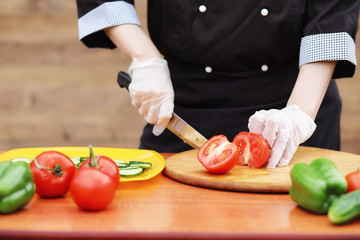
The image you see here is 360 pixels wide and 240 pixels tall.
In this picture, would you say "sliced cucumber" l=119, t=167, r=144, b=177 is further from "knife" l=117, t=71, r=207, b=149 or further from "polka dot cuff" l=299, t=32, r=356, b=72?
"polka dot cuff" l=299, t=32, r=356, b=72

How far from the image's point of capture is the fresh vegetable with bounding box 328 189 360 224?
0.99m

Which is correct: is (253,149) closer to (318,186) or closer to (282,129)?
(282,129)

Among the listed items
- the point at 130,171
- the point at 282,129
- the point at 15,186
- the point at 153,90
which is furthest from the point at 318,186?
the point at 153,90

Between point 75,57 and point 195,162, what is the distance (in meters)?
2.40

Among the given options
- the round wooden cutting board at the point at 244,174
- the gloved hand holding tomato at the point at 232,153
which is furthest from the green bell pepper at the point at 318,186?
the gloved hand holding tomato at the point at 232,153

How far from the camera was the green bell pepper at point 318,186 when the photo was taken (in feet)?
Answer: 3.45

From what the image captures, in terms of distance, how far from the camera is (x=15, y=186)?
1.07 meters

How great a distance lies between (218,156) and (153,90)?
41 centimetres

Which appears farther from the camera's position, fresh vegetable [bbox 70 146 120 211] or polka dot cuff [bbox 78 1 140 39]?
polka dot cuff [bbox 78 1 140 39]

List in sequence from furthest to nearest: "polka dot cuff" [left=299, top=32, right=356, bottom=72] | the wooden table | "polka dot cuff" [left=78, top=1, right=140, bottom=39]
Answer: "polka dot cuff" [left=78, top=1, right=140, bottom=39] → "polka dot cuff" [left=299, top=32, right=356, bottom=72] → the wooden table

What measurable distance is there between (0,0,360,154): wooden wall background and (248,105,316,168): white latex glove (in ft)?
7.47

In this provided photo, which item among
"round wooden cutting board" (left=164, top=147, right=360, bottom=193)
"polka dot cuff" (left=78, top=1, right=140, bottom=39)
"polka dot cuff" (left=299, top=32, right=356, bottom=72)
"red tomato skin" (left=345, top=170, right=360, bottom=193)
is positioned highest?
"polka dot cuff" (left=78, top=1, right=140, bottom=39)

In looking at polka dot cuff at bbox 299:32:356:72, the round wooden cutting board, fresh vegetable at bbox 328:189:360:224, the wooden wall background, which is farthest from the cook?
the wooden wall background

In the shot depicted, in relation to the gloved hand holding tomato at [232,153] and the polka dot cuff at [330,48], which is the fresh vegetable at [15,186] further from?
the polka dot cuff at [330,48]
